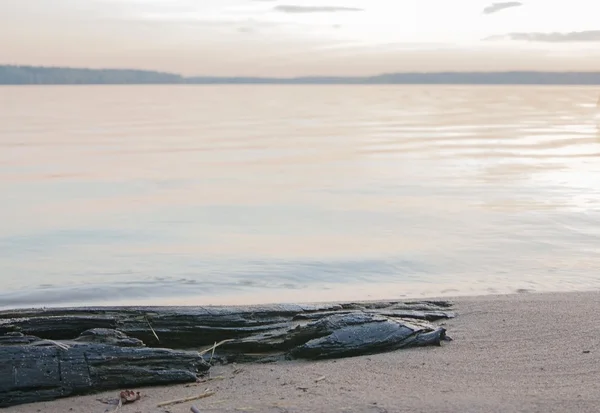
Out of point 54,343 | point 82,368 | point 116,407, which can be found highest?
point 54,343

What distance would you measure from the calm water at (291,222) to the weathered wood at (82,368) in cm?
371

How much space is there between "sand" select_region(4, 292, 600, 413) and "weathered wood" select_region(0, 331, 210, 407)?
75mm

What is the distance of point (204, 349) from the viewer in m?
5.09

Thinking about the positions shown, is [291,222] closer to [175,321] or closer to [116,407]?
[175,321]

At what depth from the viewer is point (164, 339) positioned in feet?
16.8

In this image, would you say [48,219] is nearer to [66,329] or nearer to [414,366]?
[66,329]

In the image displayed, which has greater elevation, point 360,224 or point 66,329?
point 66,329

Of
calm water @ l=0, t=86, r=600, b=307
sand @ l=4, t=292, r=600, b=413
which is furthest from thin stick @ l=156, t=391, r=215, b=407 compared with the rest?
calm water @ l=0, t=86, r=600, b=307

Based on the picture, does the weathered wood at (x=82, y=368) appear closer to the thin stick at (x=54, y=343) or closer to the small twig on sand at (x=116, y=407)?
the thin stick at (x=54, y=343)

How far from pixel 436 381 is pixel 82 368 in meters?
2.11

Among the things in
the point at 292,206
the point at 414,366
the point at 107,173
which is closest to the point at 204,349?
the point at 414,366

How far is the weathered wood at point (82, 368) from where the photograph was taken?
168 inches

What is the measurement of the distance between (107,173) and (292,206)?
7.71m

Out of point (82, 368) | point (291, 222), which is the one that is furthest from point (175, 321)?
point (291, 222)
